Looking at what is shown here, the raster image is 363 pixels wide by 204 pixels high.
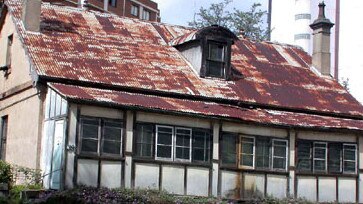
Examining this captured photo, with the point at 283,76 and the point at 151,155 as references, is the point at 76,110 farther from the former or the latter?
the point at 283,76

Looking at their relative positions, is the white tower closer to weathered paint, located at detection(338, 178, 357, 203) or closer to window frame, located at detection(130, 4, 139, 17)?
window frame, located at detection(130, 4, 139, 17)

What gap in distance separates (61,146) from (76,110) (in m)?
1.25

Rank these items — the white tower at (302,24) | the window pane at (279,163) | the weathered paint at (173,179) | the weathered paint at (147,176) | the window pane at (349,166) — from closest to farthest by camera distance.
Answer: the weathered paint at (147,176), the weathered paint at (173,179), the window pane at (279,163), the window pane at (349,166), the white tower at (302,24)

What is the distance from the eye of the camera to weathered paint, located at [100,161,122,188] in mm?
22000

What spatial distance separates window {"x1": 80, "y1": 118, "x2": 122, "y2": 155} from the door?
741 millimetres

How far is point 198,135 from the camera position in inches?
947

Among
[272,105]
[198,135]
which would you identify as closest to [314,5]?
[272,105]

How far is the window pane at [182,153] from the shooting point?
23.5 metres

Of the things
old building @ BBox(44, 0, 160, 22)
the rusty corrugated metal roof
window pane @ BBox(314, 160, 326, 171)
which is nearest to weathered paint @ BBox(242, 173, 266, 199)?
window pane @ BBox(314, 160, 326, 171)

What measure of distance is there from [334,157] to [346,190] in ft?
4.39

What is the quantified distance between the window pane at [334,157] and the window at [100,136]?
→ 8545 millimetres

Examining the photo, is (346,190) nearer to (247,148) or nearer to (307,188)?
(307,188)

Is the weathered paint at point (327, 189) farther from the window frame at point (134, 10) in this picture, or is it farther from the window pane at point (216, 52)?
the window frame at point (134, 10)

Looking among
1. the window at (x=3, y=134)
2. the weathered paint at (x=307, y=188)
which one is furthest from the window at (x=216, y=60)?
the window at (x=3, y=134)
